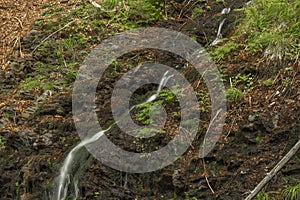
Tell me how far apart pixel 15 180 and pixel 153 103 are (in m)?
2.40

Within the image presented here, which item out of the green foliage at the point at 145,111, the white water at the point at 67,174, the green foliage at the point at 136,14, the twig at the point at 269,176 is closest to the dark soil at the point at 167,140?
the white water at the point at 67,174

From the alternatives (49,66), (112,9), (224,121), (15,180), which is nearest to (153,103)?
(224,121)

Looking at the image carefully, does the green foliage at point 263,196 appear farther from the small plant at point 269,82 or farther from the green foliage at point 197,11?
the green foliage at point 197,11

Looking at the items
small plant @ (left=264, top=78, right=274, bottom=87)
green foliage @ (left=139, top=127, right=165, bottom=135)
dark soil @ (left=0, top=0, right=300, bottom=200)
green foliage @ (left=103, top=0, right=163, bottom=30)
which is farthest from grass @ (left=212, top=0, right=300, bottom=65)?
green foliage @ (left=103, top=0, right=163, bottom=30)

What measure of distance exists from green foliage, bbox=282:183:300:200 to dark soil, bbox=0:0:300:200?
0.30ft

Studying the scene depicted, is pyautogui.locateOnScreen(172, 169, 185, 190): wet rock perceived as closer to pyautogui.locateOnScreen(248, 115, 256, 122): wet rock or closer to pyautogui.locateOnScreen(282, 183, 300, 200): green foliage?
pyautogui.locateOnScreen(248, 115, 256, 122): wet rock

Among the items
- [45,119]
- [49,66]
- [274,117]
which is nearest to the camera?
[274,117]

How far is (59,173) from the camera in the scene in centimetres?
593

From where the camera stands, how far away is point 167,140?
5.68 meters

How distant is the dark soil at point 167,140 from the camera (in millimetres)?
4805

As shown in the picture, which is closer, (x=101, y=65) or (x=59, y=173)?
(x=59, y=173)

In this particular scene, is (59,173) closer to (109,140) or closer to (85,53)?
(109,140)

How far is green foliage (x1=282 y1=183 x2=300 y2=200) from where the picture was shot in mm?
3969

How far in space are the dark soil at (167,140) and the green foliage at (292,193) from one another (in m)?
0.09
